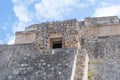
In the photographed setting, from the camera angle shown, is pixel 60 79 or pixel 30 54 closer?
pixel 60 79

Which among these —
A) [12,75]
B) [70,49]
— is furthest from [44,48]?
[12,75]

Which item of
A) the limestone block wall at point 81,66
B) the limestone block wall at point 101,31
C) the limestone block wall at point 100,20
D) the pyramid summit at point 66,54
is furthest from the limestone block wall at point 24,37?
the limestone block wall at point 81,66

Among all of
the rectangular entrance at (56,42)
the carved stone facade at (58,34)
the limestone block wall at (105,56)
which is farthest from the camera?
the rectangular entrance at (56,42)

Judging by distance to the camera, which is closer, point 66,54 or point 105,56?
point 66,54

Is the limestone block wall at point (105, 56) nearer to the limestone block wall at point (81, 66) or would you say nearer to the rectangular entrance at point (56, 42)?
the limestone block wall at point (81, 66)

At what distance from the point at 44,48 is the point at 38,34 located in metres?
0.67

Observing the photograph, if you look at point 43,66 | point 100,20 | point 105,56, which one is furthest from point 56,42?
point 100,20

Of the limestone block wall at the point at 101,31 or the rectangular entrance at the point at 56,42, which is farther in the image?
the limestone block wall at the point at 101,31

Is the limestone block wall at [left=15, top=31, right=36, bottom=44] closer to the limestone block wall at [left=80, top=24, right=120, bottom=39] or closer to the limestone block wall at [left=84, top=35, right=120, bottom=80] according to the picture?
the limestone block wall at [left=80, top=24, right=120, bottom=39]

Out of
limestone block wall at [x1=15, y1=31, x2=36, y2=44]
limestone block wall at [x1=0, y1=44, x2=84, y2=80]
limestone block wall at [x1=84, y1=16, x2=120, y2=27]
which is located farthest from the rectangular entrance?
limestone block wall at [x1=15, y1=31, x2=36, y2=44]

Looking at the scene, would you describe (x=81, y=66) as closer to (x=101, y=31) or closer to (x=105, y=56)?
(x=105, y=56)

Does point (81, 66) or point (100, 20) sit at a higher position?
point (100, 20)

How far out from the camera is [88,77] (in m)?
9.02

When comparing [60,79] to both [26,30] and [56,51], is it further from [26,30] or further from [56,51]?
[26,30]
